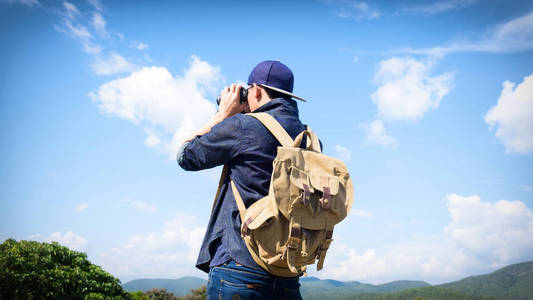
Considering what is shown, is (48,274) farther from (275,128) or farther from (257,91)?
(275,128)

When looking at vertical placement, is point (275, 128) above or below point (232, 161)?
above

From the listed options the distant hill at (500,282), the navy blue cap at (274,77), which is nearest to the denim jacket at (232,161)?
the navy blue cap at (274,77)

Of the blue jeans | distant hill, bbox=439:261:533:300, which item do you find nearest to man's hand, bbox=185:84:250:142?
the blue jeans

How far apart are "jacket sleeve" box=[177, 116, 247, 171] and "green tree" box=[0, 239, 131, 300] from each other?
10001 millimetres

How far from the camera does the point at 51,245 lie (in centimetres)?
1205

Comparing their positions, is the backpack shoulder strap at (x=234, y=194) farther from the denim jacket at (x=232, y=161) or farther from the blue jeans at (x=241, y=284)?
the blue jeans at (x=241, y=284)

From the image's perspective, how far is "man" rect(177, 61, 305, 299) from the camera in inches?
105

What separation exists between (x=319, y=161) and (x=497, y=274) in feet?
248

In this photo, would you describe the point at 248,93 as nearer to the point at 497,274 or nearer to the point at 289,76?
the point at 289,76

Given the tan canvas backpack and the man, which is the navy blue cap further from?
the tan canvas backpack

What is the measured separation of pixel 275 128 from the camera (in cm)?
297

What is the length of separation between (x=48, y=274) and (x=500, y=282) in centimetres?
6849

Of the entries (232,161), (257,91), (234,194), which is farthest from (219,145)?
(257,91)

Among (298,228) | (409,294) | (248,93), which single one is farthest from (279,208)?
(409,294)
